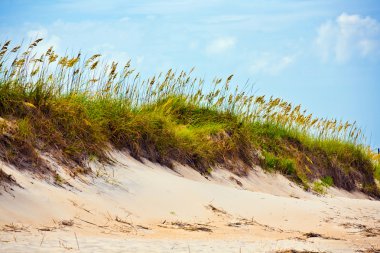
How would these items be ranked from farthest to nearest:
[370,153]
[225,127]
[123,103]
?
1. [370,153]
2. [225,127]
3. [123,103]

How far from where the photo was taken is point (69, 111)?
286 inches

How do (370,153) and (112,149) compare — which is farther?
(370,153)

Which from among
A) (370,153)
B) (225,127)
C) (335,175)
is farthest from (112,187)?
(370,153)

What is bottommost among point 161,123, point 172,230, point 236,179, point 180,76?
point 172,230

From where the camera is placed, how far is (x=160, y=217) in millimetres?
5891

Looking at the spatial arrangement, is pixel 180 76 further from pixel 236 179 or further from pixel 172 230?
pixel 172 230

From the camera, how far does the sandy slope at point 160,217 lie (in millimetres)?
4234

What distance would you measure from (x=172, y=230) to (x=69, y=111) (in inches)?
109

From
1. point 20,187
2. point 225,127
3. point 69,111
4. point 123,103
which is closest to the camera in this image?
point 20,187

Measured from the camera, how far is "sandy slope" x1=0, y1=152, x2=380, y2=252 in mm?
4234

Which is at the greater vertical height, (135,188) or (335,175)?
(335,175)

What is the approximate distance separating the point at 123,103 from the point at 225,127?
2.53 meters

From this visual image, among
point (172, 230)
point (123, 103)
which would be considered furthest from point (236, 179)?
point (172, 230)

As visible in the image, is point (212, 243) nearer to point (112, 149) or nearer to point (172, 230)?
point (172, 230)
